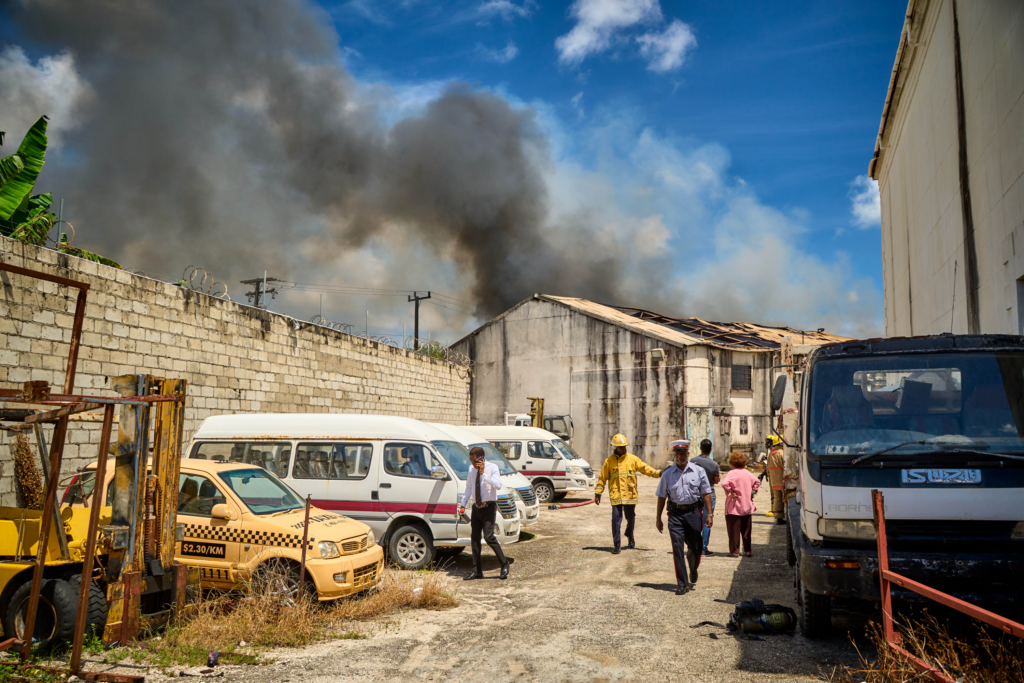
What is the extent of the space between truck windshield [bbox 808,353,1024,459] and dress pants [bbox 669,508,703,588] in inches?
118

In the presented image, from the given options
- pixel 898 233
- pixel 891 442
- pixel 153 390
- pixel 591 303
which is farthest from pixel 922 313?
pixel 591 303

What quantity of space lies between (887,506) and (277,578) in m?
5.39

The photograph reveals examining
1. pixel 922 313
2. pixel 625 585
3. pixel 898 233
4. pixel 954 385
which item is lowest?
pixel 625 585

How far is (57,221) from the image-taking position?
37.9ft

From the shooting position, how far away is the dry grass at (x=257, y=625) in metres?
5.91

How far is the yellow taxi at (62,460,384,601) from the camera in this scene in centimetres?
716

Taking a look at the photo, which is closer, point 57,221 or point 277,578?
point 277,578

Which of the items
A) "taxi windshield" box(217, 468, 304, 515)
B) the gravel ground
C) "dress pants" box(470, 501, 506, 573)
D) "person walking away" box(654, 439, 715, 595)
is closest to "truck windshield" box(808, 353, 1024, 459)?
the gravel ground

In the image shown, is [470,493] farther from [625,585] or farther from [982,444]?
[982,444]

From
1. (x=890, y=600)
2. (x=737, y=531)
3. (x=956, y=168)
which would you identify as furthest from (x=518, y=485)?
(x=956, y=168)

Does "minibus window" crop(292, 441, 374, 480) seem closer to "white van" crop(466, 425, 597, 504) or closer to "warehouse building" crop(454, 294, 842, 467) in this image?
"white van" crop(466, 425, 597, 504)

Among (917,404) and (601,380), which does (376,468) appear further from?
(601,380)

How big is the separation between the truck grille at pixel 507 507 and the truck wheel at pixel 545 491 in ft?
24.8

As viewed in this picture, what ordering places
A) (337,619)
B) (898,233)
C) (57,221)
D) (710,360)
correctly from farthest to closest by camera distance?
(710,360) → (898,233) → (57,221) → (337,619)
